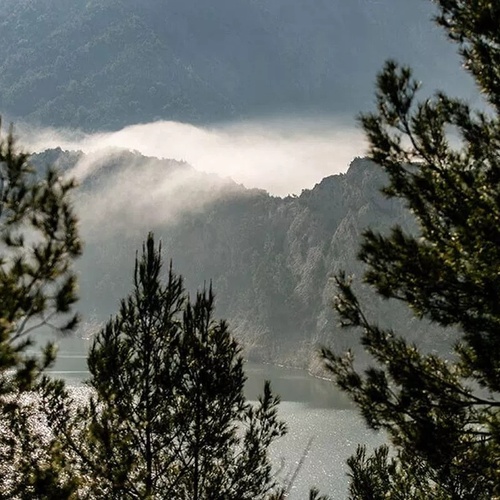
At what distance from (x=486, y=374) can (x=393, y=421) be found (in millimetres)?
1707

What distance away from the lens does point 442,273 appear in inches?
371

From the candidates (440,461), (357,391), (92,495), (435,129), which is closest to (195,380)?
(92,495)

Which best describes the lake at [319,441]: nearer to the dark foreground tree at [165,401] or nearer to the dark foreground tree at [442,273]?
the dark foreground tree at [165,401]

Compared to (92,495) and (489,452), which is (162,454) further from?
(489,452)

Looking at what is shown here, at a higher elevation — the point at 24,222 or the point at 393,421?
the point at 24,222

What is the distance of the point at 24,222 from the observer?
8.88 meters

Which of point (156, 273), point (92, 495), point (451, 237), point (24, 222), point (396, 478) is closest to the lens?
point (24, 222)

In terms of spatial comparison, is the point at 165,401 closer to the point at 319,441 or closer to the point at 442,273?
the point at 442,273

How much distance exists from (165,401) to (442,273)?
7.83 metres

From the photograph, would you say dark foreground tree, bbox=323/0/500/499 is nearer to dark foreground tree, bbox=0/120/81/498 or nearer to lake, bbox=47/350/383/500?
dark foreground tree, bbox=0/120/81/498

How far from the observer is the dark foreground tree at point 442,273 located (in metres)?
9.10

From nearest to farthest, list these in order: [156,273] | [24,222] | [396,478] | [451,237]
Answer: [24,222] → [451,237] → [156,273] → [396,478]

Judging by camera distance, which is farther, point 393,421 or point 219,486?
point 219,486

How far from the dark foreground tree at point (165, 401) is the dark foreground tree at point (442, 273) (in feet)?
16.4
